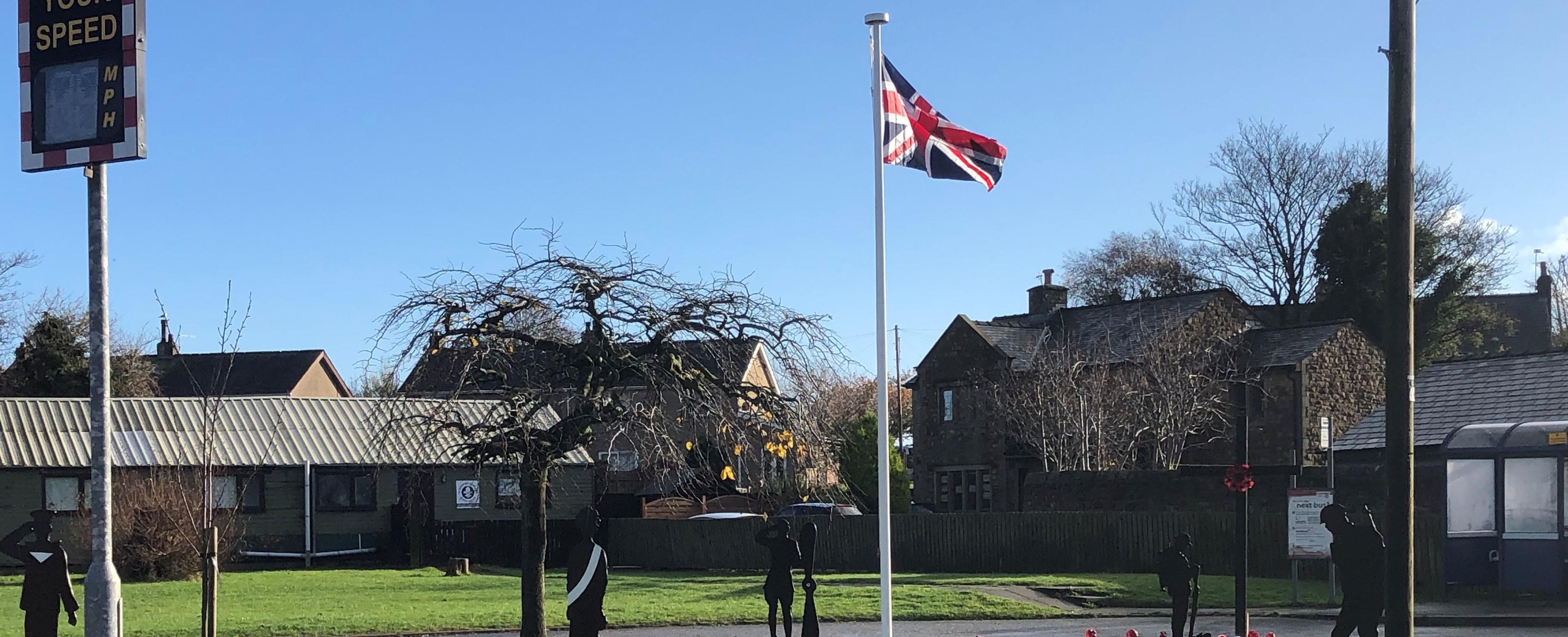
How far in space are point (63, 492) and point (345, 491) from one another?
6839 millimetres

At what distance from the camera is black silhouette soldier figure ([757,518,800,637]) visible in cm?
1580

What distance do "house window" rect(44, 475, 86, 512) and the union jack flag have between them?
93.4ft

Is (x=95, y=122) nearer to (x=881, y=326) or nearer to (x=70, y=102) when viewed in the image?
(x=70, y=102)

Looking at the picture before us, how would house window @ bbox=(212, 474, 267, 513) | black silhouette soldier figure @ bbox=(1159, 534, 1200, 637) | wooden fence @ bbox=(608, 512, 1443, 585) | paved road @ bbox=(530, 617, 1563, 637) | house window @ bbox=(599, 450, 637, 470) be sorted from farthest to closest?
1. house window @ bbox=(212, 474, 267, 513)
2. wooden fence @ bbox=(608, 512, 1443, 585)
3. house window @ bbox=(599, 450, 637, 470)
4. paved road @ bbox=(530, 617, 1563, 637)
5. black silhouette soldier figure @ bbox=(1159, 534, 1200, 637)

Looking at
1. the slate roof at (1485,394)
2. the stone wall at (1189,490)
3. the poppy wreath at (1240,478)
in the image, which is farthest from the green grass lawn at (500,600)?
the slate roof at (1485,394)

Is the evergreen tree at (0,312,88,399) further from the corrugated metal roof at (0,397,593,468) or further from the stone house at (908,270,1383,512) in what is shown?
the stone house at (908,270,1383,512)

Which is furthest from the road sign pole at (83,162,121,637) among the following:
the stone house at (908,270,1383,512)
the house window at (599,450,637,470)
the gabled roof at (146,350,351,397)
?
the gabled roof at (146,350,351,397)

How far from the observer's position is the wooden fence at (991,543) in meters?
31.7

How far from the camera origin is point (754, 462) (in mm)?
20125

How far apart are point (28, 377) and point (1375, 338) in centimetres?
4572

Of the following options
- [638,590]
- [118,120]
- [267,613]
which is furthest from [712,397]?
[638,590]

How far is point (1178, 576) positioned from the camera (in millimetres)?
15781

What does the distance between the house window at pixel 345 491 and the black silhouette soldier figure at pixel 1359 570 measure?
29.7m

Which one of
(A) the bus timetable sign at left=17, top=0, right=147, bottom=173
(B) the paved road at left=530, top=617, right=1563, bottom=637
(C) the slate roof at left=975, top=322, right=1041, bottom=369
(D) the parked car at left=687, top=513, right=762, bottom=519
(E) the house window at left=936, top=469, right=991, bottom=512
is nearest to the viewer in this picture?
(A) the bus timetable sign at left=17, top=0, right=147, bottom=173
